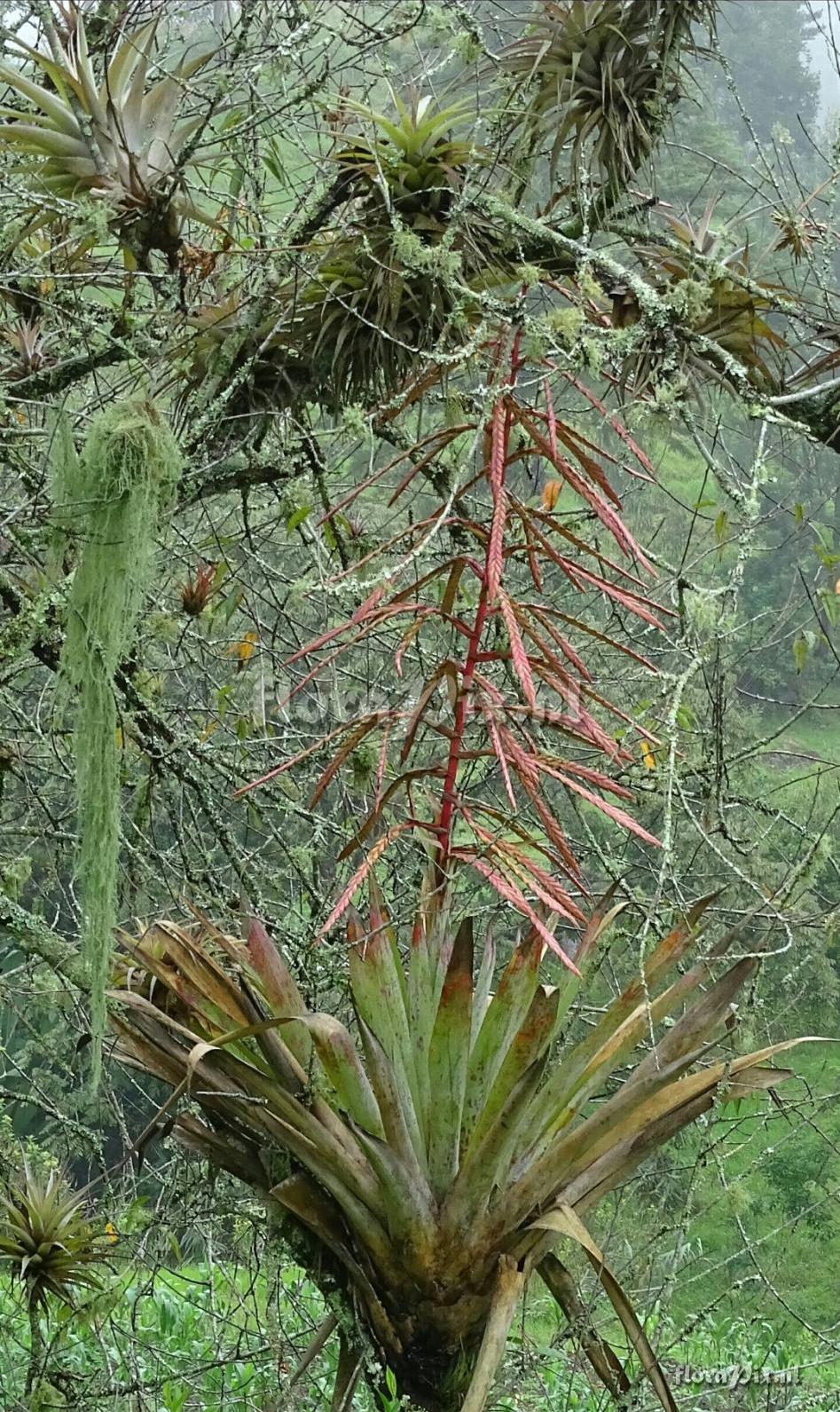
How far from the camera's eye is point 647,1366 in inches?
68.1

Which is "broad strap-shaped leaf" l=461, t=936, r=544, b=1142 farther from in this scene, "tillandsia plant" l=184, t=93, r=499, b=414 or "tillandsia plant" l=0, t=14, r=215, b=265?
"tillandsia plant" l=0, t=14, r=215, b=265

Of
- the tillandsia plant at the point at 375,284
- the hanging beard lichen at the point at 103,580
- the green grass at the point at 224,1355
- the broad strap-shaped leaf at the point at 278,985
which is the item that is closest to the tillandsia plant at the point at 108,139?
the tillandsia plant at the point at 375,284

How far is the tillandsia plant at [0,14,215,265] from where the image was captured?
2.17m

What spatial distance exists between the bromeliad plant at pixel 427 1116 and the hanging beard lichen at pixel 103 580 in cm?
36

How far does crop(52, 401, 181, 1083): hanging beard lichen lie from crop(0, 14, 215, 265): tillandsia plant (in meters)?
0.34

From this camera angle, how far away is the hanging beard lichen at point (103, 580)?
216 centimetres

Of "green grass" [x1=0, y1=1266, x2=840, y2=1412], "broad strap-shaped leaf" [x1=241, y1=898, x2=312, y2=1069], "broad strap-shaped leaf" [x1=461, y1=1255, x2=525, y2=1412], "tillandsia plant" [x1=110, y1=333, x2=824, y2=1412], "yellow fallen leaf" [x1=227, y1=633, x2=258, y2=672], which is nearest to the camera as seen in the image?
"broad strap-shaped leaf" [x1=461, y1=1255, x2=525, y2=1412]

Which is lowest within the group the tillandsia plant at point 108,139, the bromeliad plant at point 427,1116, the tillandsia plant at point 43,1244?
the bromeliad plant at point 427,1116

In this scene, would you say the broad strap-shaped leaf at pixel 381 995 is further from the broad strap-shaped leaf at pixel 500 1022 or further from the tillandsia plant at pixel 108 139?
the tillandsia plant at pixel 108 139

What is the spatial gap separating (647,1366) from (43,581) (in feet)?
6.23

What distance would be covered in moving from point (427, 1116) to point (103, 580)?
1104 millimetres

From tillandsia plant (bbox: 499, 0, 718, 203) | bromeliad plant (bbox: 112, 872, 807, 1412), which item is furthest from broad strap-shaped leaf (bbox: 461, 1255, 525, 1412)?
tillandsia plant (bbox: 499, 0, 718, 203)

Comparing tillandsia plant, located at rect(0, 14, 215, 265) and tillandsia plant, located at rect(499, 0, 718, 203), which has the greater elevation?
tillandsia plant, located at rect(0, 14, 215, 265)

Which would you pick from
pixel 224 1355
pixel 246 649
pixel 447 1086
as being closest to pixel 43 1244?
pixel 224 1355
